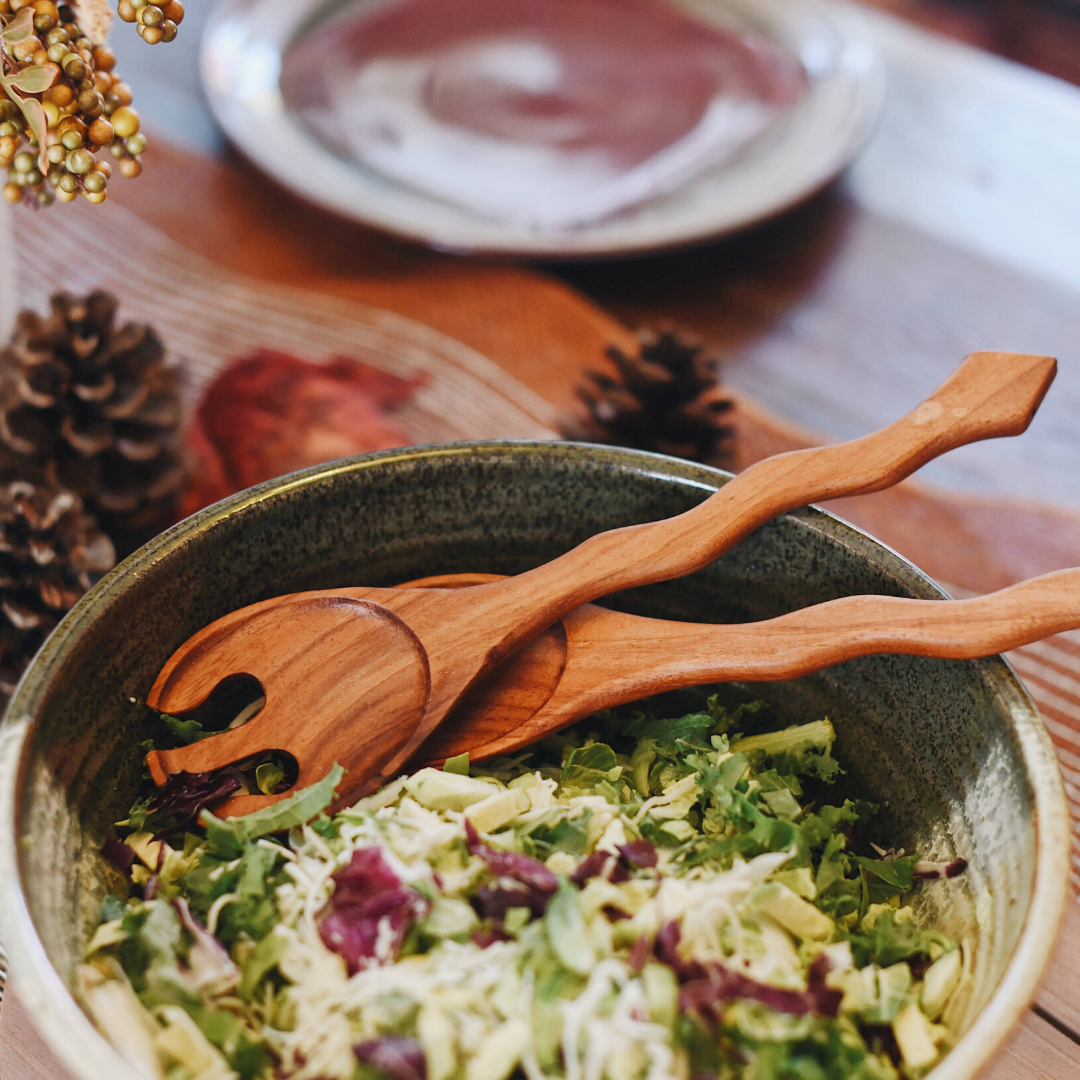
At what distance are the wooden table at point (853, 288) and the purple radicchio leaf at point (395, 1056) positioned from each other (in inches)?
25.2

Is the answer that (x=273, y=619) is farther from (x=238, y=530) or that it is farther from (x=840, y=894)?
(x=840, y=894)

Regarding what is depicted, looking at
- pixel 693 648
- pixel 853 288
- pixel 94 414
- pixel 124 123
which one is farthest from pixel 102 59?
pixel 853 288

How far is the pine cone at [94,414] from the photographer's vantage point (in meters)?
0.95

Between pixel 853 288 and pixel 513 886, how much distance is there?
952mm

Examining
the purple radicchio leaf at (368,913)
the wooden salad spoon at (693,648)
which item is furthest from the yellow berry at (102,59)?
the purple radicchio leaf at (368,913)

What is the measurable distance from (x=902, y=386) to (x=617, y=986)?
2.75 ft

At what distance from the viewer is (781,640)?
2.15ft

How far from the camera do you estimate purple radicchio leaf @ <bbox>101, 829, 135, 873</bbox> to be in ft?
2.05

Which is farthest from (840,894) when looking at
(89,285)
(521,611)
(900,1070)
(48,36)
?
(89,285)

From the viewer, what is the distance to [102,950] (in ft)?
1.87

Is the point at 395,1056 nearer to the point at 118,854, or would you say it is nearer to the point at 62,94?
the point at 118,854

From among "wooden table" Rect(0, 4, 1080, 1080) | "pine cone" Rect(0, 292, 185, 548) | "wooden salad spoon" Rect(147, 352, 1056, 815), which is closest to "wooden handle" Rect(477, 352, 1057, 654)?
"wooden salad spoon" Rect(147, 352, 1056, 815)

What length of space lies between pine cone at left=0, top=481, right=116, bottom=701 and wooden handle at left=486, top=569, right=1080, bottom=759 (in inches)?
15.7

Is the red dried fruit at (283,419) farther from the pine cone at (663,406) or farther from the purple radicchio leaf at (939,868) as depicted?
the purple radicchio leaf at (939,868)
